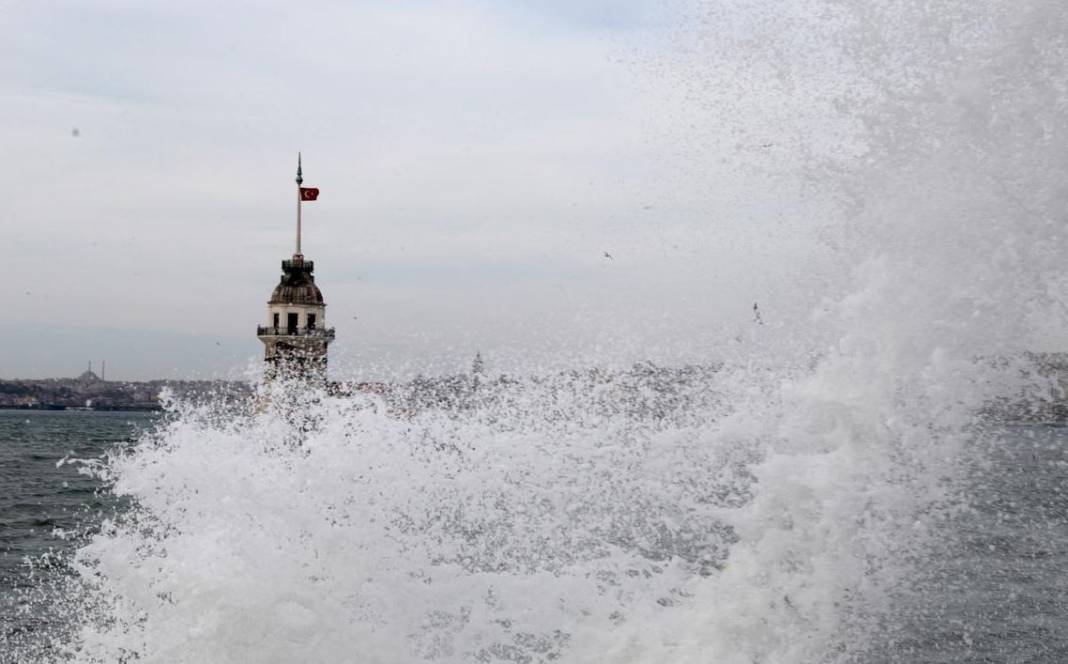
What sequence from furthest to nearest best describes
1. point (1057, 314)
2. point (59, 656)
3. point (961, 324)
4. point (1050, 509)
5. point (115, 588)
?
point (1050, 509) → point (59, 656) → point (115, 588) → point (1057, 314) → point (961, 324)

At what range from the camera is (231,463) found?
12.5m

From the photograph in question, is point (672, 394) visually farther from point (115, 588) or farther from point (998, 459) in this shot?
point (998, 459)

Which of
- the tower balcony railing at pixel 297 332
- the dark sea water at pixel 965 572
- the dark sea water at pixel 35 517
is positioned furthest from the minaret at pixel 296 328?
the dark sea water at pixel 965 572

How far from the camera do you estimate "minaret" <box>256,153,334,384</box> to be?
208ft

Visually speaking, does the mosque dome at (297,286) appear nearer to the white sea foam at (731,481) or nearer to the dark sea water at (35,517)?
the dark sea water at (35,517)

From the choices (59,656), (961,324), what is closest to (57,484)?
(59,656)

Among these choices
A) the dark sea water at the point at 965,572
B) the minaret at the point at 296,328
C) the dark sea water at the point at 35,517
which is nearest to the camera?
the dark sea water at the point at 965,572

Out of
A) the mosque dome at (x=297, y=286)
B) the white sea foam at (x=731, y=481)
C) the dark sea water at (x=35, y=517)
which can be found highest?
the mosque dome at (x=297, y=286)

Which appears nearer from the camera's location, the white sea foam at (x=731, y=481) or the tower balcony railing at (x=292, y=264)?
the white sea foam at (x=731, y=481)

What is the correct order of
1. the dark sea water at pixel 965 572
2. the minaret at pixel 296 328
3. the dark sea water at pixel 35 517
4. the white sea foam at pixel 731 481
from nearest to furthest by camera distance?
the white sea foam at pixel 731 481, the dark sea water at pixel 965 572, the dark sea water at pixel 35 517, the minaret at pixel 296 328

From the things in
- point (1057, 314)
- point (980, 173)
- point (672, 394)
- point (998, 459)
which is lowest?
point (998, 459)

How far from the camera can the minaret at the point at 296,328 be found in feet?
208

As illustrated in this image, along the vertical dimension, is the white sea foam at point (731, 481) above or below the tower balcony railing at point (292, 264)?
below

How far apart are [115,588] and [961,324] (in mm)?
9487
